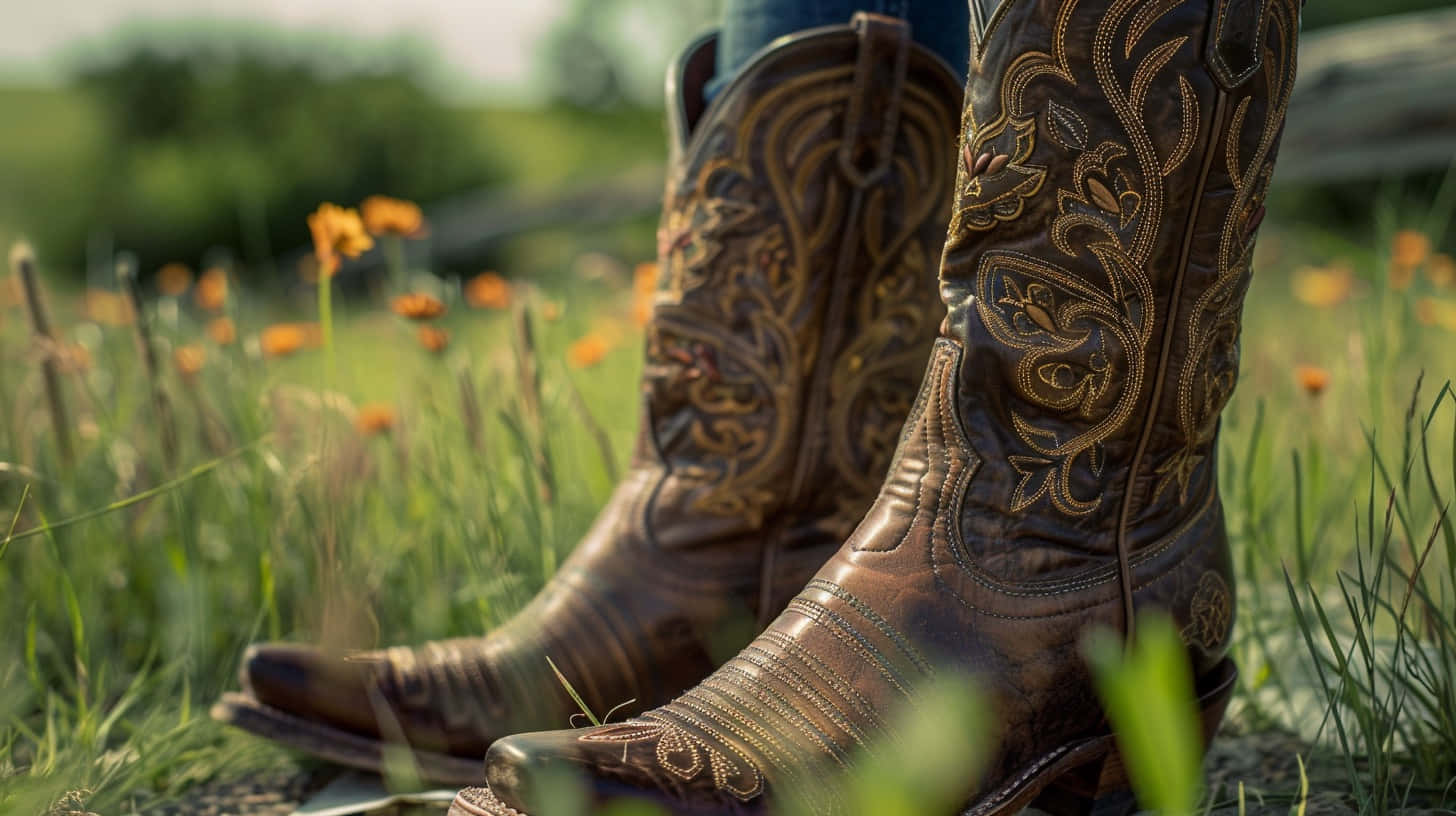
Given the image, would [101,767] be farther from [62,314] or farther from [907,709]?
[62,314]

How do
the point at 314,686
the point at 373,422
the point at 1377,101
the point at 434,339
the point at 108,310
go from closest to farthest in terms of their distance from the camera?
the point at 314,686, the point at 434,339, the point at 373,422, the point at 108,310, the point at 1377,101

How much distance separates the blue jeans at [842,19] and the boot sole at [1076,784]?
802mm

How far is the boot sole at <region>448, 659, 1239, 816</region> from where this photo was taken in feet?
3.36

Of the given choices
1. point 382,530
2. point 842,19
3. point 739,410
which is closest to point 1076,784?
point 739,410

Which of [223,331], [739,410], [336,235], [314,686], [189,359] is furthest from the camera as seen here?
[223,331]

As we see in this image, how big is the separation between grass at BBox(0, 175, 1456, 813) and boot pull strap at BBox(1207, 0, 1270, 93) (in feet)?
1.45

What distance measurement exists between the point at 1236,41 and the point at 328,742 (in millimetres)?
1166

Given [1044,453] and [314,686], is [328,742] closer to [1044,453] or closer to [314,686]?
[314,686]

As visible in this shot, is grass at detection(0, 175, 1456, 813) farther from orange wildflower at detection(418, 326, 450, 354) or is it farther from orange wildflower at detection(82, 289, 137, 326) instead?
orange wildflower at detection(82, 289, 137, 326)

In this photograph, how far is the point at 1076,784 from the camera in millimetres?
1135

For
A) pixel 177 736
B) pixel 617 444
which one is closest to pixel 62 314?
pixel 617 444

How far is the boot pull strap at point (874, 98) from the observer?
4.46 ft

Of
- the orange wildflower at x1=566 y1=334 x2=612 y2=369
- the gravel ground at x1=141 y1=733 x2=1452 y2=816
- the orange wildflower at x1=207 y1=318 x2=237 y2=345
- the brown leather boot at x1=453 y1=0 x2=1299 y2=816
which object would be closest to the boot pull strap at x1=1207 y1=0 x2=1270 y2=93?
the brown leather boot at x1=453 y1=0 x2=1299 y2=816

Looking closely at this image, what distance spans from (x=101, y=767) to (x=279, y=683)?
20cm
